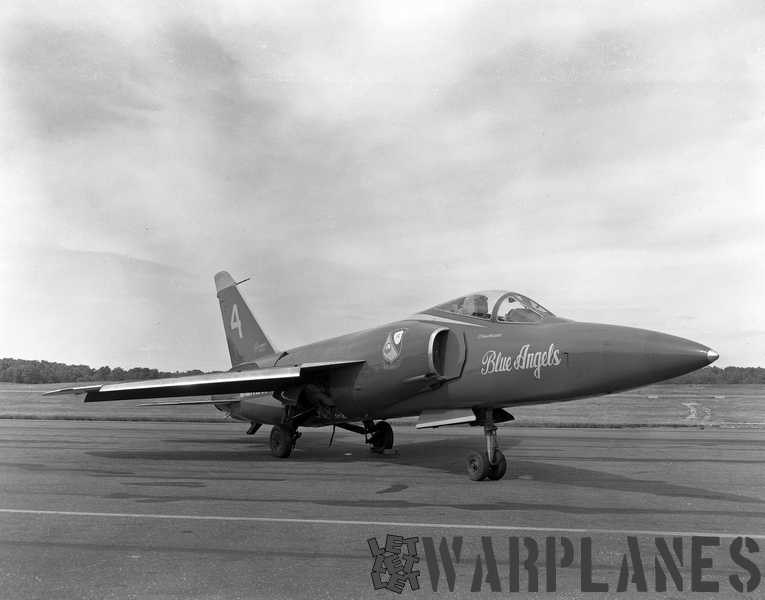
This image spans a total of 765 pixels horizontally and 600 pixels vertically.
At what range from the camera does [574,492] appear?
29.3 feet

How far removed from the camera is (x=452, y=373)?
35.1 ft

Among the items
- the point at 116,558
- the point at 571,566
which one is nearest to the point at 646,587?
the point at 571,566

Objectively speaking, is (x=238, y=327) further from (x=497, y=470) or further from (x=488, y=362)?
(x=497, y=470)

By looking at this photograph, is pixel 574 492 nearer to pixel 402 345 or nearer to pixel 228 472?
pixel 402 345

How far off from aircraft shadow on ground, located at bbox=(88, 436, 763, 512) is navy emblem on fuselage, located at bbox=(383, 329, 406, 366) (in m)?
2.17

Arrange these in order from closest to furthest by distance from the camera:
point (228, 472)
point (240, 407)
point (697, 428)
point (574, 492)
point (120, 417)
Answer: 1. point (574, 492)
2. point (228, 472)
3. point (240, 407)
4. point (697, 428)
5. point (120, 417)

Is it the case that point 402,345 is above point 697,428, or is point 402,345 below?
above

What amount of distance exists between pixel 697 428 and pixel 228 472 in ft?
61.0

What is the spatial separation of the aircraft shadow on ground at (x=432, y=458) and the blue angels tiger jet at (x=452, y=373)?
0.74 m

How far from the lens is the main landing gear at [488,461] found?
10.0m

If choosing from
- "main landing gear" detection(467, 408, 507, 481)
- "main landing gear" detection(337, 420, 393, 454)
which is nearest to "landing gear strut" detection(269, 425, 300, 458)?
"main landing gear" detection(337, 420, 393, 454)

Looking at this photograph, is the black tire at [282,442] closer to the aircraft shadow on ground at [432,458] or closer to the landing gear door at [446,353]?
the aircraft shadow on ground at [432,458]

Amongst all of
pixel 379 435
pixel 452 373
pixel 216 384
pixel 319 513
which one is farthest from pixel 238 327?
pixel 319 513

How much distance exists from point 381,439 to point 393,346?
3.74 meters
